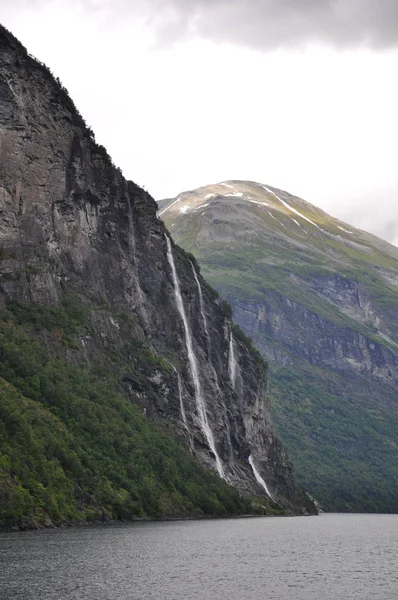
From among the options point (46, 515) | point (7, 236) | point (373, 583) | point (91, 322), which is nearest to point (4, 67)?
point (7, 236)

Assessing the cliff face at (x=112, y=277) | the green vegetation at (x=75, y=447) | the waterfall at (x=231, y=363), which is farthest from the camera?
the waterfall at (x=231, y=363)

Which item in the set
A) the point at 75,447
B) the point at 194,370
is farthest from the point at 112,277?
the point at 75,447

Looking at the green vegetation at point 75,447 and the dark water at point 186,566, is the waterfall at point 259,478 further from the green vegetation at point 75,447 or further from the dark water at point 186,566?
the dark water at point 186,566

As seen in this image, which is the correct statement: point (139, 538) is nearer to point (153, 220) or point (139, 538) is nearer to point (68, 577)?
point (68, 577)

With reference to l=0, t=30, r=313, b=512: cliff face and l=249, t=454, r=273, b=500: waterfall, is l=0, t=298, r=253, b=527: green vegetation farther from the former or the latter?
l=249, t=454, r=273, b=500: waterfall

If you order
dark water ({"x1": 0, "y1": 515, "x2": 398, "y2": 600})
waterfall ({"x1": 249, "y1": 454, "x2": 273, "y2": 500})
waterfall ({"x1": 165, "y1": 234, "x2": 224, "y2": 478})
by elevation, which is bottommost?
waterfall ({"x1": 249, "y1": 454, "x2": 273, "y2": 500})

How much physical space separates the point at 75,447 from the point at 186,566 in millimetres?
41200

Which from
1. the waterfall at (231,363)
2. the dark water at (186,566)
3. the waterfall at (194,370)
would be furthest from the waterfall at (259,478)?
the dark water at (186,566)

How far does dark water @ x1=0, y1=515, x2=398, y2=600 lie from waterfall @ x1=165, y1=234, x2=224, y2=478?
48.6 m

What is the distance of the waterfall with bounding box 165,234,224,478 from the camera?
152875 millimetres

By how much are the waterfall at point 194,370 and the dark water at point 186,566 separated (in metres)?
48.6

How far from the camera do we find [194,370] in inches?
6417

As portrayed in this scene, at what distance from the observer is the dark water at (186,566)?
191ft

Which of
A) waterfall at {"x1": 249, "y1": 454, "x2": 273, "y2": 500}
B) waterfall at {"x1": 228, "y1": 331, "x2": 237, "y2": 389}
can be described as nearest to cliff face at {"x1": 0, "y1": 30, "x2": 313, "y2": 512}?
waterfall at {"x1": 249, "y1": 454, "x2": 273, "y2": 500}
